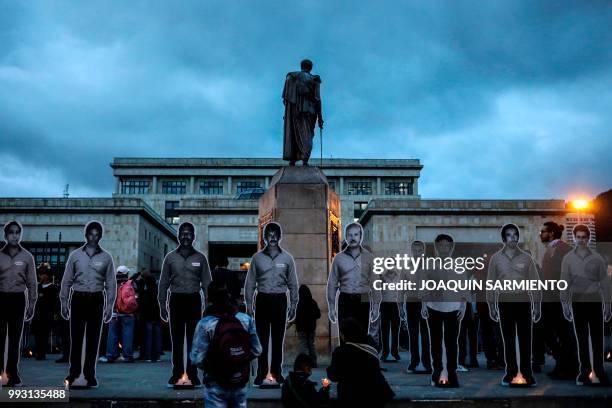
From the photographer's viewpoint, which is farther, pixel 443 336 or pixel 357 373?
pixel 443 336

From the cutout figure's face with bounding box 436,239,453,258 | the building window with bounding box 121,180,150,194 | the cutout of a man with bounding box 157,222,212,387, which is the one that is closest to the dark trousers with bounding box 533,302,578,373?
the cutout figure's face with bounding box 436,239,453,258

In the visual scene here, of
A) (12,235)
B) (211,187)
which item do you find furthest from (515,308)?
(211,187)

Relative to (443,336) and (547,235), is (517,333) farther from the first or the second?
(547,235)

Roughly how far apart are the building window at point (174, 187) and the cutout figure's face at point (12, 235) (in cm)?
8931

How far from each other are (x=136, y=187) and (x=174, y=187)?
6130mm

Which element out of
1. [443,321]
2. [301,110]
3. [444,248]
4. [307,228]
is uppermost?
[301,110]

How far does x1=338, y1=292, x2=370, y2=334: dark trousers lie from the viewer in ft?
34.9

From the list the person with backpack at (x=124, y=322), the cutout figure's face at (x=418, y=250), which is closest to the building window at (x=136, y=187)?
the person with backpack at (x=124, y=322)

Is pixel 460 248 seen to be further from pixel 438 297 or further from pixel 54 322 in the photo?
pixel 438 297

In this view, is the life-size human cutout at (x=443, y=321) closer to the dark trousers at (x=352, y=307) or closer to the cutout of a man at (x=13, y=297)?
the dark trousers at (x=352, y=307)

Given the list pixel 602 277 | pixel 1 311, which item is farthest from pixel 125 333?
pixel 602 277

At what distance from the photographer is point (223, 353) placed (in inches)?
229

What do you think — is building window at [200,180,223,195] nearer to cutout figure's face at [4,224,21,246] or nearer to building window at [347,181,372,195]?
building window at [347,181,372,195]

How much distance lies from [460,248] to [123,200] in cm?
2949
